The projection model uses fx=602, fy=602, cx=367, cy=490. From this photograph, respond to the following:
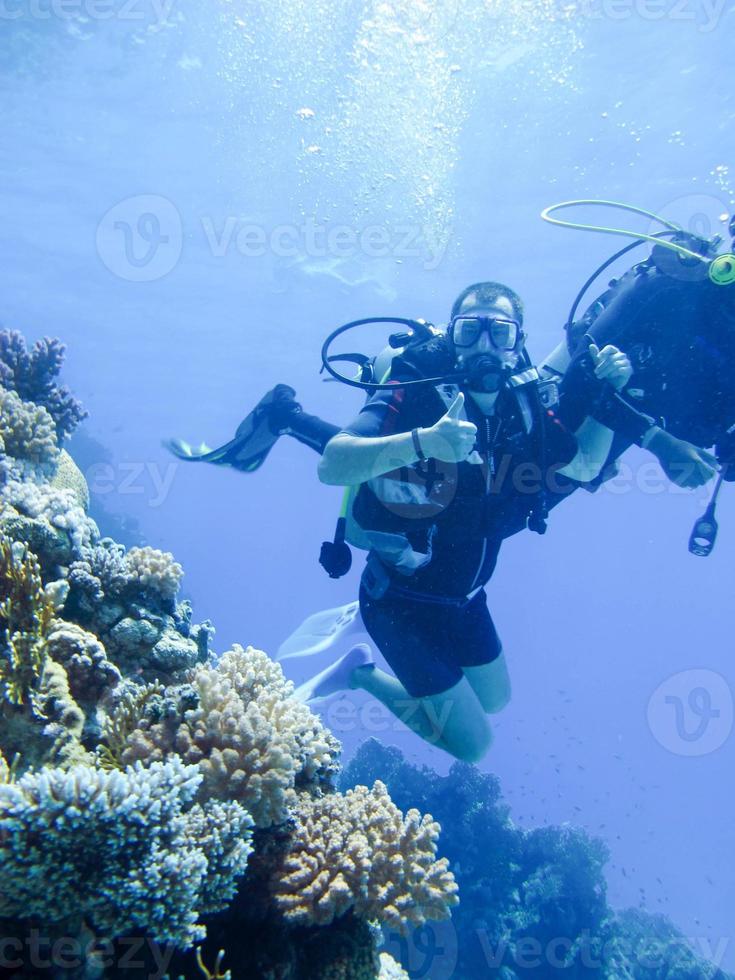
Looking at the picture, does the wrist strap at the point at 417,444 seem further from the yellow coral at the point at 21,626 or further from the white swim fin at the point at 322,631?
the white swim fin at the point at 322,631

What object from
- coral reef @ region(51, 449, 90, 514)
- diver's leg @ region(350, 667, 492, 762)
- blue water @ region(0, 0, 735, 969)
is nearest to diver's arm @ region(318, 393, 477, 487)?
diver's leg @ region(350, 667, 492, 762)

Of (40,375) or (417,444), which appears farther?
(40,375)

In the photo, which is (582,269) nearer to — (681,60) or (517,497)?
(681,60)

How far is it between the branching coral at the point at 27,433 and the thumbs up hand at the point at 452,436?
393 centimetres

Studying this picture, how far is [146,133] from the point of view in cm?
2075

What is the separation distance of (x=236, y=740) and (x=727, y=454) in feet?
15.2

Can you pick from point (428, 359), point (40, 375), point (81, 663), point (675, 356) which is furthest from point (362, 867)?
point (40, 375)

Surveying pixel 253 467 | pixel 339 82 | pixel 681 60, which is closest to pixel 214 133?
pixel 339 82

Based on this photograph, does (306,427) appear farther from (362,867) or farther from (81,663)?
(362,867)
